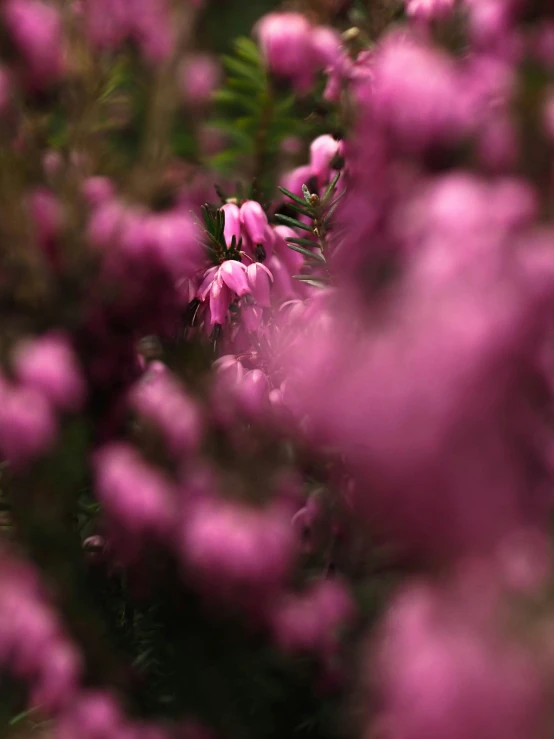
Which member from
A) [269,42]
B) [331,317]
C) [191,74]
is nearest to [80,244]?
[269,42]

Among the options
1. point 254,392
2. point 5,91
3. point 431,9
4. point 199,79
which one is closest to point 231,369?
point 254,392

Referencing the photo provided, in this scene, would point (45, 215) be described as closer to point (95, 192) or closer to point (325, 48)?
point (95, 192)

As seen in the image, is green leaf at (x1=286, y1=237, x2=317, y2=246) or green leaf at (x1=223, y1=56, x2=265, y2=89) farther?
green leaf at (x1=223, y1=56, x2=265, y2=89)

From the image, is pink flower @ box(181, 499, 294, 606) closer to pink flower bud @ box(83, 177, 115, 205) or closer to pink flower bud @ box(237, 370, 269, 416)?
pink flower bud @ box(237, 370, 269, 416)

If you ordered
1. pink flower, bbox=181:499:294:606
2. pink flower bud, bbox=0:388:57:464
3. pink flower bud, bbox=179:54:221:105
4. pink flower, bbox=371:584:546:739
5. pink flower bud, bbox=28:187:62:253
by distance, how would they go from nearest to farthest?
pink flower, bbox=371:584:546:739
pink flower, bbox=181:499:294:606
pink flower bud, bbox=0:388:57:464
pink flower bud, bbox=28:187:62:253
pink flower bud, bbox=179:54:221:105

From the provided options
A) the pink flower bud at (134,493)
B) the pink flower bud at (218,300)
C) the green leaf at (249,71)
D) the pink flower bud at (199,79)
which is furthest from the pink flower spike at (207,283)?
the pink flower bud at (199,79)

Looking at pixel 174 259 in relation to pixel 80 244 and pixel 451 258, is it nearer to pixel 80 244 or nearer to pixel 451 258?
pixel 80 244

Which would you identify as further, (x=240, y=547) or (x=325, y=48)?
(x=325, y=48)

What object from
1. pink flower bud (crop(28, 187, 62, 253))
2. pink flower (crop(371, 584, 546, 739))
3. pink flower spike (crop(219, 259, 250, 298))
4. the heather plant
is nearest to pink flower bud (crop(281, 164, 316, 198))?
the heather plant
